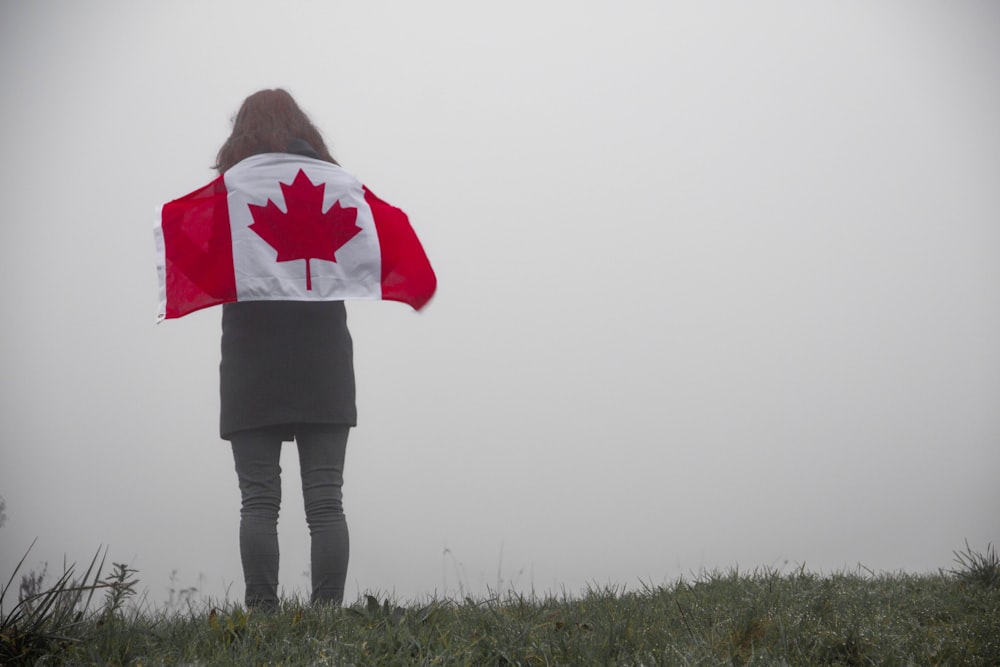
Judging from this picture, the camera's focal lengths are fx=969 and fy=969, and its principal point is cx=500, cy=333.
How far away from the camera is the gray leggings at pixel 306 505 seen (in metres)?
4.03

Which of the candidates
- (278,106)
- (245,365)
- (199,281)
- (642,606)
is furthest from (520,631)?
(278,106)

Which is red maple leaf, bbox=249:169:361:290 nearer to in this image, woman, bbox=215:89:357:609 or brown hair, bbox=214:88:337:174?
brown hair, bbox=214:88:337:174

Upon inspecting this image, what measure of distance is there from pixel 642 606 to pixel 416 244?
7.62 ft

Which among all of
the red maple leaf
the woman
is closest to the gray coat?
the woman

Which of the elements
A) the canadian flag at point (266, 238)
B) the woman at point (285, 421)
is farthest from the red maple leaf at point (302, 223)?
the woman at point (285, 421)

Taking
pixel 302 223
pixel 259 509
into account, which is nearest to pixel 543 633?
pixel 259 509

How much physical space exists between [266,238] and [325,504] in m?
1.35

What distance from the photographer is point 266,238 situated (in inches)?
184

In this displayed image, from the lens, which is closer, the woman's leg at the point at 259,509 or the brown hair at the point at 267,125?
the woman's leg at the point at 259,509

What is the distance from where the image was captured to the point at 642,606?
12.0 ft

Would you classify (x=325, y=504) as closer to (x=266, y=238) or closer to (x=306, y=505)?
(x=306, y=505)

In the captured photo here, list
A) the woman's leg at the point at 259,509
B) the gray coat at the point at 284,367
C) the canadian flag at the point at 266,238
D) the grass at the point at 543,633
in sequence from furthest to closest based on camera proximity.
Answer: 1. the canadian flag at the point at 266,238
2. the gray coat at the point at 284,367
3. the woman's leg at the point at 259,509
4. the grass at the point at 543,633

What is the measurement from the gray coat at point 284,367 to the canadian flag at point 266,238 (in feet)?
0.33

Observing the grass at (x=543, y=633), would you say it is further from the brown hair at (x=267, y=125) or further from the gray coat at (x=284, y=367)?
the brown hair at (x=267, y=125)
